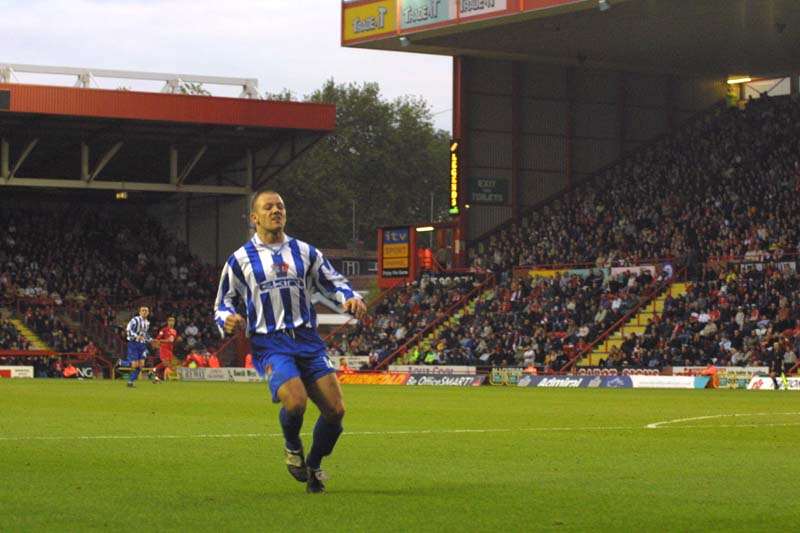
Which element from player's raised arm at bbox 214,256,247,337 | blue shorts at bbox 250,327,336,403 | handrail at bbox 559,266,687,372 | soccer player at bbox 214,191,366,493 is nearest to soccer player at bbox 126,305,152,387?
handrail at bbox 559,266,687,372

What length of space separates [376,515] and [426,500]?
91 centimetres

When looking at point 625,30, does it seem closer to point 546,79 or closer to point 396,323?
point 546,79

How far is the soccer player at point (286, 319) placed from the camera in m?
10.4

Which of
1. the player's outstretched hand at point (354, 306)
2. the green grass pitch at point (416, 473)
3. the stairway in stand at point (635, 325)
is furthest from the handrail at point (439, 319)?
the player's outstretched hand at point (354, 306)

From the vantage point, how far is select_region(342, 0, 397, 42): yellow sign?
54156 mm

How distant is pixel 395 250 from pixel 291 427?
171 ft

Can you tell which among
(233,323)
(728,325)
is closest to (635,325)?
(728,325)

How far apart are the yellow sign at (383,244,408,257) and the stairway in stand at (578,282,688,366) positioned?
54.6ft

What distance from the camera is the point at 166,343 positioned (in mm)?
44688

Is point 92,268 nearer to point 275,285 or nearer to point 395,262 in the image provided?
point 395,262

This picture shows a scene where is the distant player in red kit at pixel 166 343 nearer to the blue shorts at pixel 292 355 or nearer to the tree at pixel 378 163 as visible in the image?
the blue shorts at pixel 292 355

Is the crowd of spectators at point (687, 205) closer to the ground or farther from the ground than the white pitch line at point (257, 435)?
farther from the ground

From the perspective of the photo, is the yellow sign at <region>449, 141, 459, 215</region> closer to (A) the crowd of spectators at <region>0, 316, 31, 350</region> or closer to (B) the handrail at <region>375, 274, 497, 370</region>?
(B) the handrail at <region>375, 274, 497, 370</region>

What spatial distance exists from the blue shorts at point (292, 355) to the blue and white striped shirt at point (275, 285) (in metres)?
0.07
